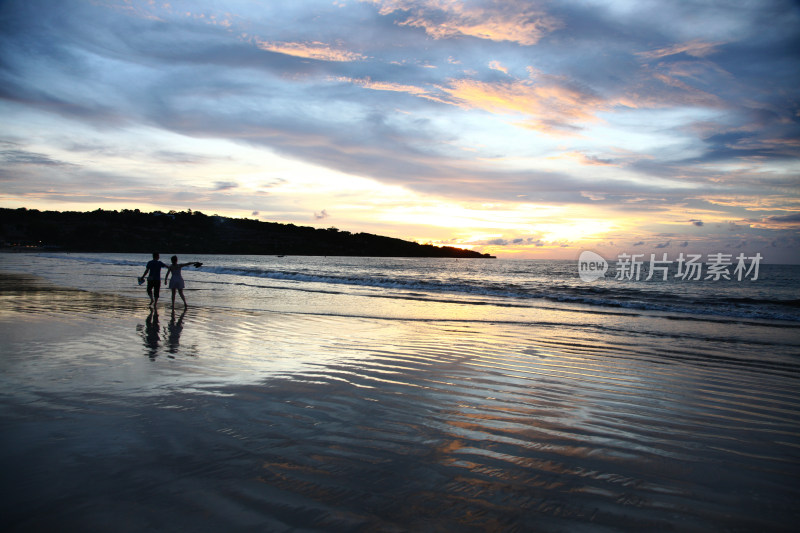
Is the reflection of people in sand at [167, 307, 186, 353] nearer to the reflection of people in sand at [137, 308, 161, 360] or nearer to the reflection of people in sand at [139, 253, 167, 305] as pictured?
the reflection of people in sand at [137, 308, 161, 360]

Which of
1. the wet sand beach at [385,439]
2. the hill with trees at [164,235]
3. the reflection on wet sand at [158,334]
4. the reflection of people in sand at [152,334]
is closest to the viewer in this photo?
the wet sand beach at [385,439]

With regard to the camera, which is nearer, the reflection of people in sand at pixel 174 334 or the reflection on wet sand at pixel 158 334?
the reflection on wet sand at pixel 158 334

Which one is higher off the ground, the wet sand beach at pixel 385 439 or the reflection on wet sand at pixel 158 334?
the wet sand beach at pixel 385 439

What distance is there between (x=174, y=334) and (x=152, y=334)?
425mm

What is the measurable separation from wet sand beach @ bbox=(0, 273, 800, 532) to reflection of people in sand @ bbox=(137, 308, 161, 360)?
120 mm

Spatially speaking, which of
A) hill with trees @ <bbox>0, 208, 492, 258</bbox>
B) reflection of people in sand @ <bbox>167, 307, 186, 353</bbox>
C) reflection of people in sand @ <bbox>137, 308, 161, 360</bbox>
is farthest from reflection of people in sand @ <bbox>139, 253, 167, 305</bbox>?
hill with trees @ <bbox>0, 208, 492, 258</bbox>

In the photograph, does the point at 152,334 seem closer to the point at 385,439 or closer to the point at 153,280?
the point at 153,280

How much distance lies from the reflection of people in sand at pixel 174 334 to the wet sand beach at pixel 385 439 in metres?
0.28

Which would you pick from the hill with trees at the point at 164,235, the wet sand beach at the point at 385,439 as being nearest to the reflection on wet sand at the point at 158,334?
the wet sand beach at the point at 385,439

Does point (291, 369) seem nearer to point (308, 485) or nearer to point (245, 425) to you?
point (245, 425)

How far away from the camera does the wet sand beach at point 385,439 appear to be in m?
2.90

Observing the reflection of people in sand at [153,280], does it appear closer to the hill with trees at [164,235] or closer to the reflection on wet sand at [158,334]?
the reflection on wet sand at [158,334]

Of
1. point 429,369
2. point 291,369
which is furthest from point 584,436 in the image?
point 291,369

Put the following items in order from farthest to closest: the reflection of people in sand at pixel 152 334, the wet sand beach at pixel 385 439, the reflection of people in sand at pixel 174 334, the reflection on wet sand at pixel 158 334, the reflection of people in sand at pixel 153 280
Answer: the reflection of people in sand at pixel 153 280, the reflection of people in sand at pixel 174 334, the reflection on wet sand at pixel 158 334, the reflection of people in sand at pixel 152 334, the wet sand beach at pixel 385 439
